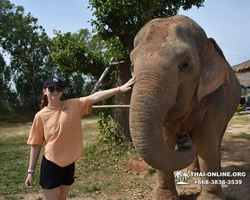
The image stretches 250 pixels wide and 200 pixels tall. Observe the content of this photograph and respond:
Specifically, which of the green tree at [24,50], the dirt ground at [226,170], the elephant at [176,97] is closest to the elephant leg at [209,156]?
the elephant at [176,97]

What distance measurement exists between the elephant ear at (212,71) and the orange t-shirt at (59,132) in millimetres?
1551

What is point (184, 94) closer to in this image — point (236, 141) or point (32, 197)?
point (32, 197)

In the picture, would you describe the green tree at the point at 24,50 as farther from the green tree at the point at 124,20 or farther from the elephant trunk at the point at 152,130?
the elephant trunk at the point at 152,130

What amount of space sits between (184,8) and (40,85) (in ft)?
68.2

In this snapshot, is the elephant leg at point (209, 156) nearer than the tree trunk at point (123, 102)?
Yes

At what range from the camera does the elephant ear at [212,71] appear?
122 inches

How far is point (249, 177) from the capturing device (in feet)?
15.9

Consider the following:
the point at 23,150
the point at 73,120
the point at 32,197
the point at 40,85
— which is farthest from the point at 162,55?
the point at 40,85

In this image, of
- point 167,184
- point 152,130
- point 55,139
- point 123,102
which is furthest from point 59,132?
point 123,102

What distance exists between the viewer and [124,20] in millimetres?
6082

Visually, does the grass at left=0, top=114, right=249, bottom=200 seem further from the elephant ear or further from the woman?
the elephant ear

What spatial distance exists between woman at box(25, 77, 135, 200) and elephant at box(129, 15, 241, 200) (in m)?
0.34

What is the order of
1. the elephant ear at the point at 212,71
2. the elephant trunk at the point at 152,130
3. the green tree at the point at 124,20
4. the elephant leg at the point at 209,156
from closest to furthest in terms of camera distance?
the elephant trunk at the point at 152,130
the elephant ear at the point at 212,71
the elephant leg at the point at 209,156
the green tree at the point at 124,20

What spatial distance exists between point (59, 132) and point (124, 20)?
168 inches
